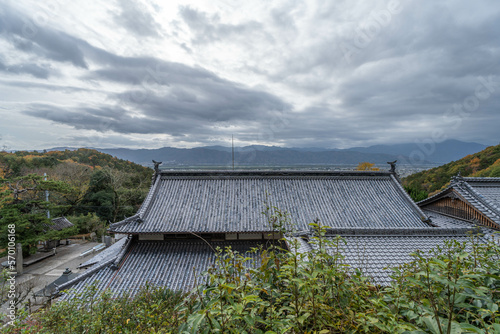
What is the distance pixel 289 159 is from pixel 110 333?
9057 cm

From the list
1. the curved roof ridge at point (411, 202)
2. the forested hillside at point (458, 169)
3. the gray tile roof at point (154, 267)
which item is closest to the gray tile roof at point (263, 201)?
the curved roof ridge at point (411, 202)

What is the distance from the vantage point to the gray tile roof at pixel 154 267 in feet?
32.3

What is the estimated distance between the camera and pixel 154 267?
10711 mm

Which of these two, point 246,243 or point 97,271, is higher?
point 246,243

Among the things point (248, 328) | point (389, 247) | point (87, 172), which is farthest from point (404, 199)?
point (87, 172)

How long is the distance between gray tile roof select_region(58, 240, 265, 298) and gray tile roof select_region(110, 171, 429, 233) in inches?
40.6

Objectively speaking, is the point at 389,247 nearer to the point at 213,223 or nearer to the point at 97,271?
the point at 213,223

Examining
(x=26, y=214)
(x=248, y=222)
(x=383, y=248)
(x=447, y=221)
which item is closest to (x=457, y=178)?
(x=447, y=221)

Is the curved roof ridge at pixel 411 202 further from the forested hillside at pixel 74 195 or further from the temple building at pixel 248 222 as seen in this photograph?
the forested hillside at pixel 74 195

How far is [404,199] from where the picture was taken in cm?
1431

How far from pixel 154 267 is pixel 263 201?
21.4 ft

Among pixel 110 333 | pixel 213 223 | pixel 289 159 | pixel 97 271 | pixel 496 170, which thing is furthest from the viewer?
pixel 289 159

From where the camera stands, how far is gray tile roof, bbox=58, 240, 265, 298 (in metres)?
9.84

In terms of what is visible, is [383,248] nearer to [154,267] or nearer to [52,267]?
[154,267]
